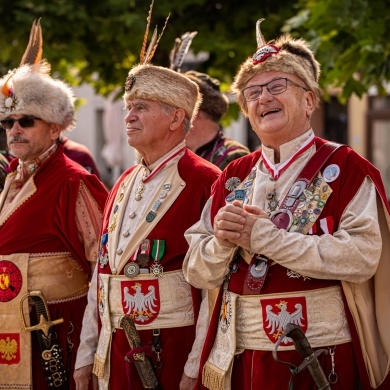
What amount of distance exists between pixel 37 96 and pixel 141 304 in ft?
4.63

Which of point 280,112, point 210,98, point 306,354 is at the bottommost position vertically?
point 306,354

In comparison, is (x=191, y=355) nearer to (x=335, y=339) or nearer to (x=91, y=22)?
(x=335, y=339)

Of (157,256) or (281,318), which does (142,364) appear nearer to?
(157,256)

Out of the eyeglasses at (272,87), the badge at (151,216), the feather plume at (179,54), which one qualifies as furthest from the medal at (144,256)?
the feather plume at (179,54)

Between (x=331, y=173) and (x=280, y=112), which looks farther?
(x=280, y=112)

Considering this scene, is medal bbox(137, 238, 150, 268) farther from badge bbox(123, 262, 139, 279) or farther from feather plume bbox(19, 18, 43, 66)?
feather plume bbox(19, 18, 43, 66)

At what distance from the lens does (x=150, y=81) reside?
4.42 meters

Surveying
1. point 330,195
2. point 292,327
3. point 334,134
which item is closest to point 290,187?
point 330,195

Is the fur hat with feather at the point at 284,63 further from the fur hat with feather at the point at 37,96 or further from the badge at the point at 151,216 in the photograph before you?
the fur hat with feather at the point at 37,96

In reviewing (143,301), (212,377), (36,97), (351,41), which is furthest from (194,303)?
(351,41)

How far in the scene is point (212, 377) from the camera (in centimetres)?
379

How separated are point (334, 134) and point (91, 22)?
31.8ft

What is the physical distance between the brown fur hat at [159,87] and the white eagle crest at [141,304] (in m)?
0.89

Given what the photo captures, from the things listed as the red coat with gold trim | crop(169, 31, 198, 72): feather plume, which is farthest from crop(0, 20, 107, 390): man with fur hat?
crop(169, 31, 198, 72): feather plume
